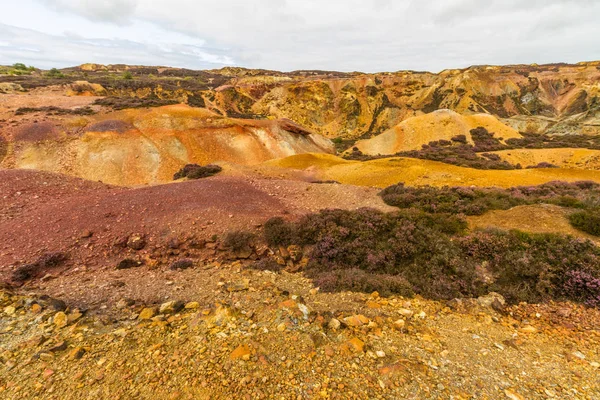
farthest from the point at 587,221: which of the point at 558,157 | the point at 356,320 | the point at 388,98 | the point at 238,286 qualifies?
the point at 388,98

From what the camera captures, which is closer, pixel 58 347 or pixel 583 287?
pixel 58 347

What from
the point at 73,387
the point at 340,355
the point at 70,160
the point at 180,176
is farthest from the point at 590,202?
the point at 70,160

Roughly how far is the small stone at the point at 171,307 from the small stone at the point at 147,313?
159 millimetres

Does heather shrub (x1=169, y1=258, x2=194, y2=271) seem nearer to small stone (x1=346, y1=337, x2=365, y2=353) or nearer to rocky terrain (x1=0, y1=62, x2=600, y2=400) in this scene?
rocky terrain (x1=0, y1=62, x2=600, y2=400)

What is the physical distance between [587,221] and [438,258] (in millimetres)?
5219

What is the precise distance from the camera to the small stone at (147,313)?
6.06 m

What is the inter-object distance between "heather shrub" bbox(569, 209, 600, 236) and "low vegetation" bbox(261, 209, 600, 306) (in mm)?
1373

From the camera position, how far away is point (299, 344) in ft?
17.0

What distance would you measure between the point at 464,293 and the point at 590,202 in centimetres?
846

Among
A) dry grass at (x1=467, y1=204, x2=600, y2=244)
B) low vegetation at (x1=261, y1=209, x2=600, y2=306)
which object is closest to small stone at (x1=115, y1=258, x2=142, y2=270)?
low vegetation at (x1=261, y1=209, x2=600, y2=306)

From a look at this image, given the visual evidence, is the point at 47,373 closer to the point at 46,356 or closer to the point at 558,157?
the point at 46,356

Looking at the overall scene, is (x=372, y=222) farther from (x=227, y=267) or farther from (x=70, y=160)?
(x=70, y=160)

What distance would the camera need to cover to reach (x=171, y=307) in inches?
252

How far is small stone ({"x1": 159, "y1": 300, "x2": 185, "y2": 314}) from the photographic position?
6.28 metres
